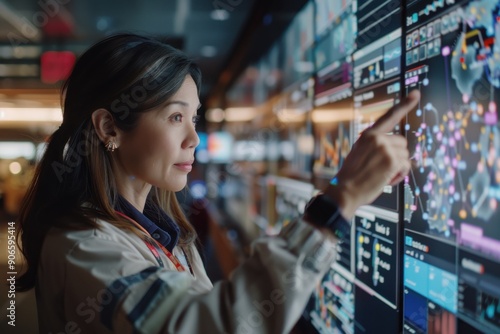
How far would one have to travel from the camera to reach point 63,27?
18.0 ft

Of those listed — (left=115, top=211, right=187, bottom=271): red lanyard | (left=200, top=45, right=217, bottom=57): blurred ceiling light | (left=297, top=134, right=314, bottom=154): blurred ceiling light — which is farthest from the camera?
(left=200, top=45, right=217, bottom=57): blurred ceiling light

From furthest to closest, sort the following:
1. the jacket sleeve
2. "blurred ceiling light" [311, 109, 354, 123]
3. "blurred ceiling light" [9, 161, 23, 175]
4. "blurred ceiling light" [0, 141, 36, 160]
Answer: "blurred ceiling light" [0, 141, 36, 160] < "blurred ceiling light" [9, 161, 23, 175] < "blurred ceiling light" [311, 109, 354, 123] < the jacket sleeve

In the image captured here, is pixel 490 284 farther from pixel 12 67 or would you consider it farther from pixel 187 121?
pixel 12 67

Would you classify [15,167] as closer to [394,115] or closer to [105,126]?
[105,126]

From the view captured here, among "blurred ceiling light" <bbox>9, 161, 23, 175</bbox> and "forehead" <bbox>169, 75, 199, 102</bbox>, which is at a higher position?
"forehead" <bbox>169, 75, 199, 102</bbox>

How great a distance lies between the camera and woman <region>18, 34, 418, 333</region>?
869 millimetres

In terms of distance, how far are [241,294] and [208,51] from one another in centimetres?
659

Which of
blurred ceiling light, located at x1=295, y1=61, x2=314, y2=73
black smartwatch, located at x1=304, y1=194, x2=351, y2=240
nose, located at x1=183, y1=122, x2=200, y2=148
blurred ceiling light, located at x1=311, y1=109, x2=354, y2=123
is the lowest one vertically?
black smartwatch, located at x1=304, y1=194, x2=351, y2=240

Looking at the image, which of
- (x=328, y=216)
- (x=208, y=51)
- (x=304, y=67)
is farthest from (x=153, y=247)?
(x=208, y=51)

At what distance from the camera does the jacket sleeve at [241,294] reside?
85 cm

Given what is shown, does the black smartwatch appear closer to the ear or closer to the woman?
the woman

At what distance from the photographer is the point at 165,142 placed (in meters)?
1.20

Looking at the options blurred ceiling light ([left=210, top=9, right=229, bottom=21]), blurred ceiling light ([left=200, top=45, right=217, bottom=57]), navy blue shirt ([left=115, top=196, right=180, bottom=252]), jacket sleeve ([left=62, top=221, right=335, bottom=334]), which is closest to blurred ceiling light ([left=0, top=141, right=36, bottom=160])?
blurred ceiling light ([left=200, top=45, right=217, bottom=57])

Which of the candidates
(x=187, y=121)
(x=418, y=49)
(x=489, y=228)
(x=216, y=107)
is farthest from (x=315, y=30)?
(x=216, y=107)
